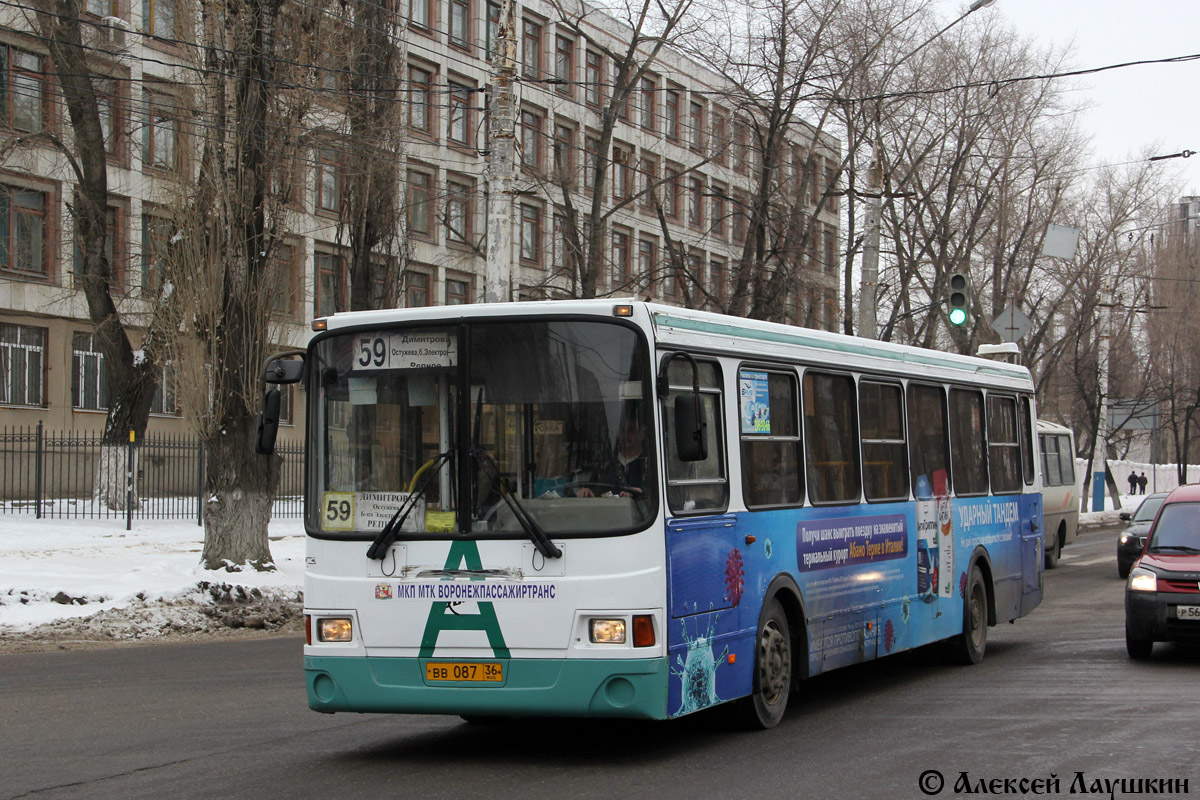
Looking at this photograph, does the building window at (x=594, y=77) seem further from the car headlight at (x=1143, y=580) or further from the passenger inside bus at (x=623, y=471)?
the passenger inside bus at (x=623, y=471)

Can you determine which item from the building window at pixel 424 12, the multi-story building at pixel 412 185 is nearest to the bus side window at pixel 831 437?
the multi-story building at pixel 412 185

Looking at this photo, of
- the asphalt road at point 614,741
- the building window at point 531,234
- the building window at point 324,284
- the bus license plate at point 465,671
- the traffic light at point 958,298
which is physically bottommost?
the asphalt road at point 614,741

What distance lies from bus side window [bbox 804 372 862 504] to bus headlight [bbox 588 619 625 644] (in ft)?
8.50

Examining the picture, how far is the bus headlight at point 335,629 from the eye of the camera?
27.0 ft

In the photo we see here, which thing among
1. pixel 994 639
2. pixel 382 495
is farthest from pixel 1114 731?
pixel 994 639

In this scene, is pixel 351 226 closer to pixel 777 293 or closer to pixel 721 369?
pixel 777 293

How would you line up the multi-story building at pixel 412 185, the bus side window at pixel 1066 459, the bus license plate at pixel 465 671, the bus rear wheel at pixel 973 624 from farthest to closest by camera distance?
the bus side window at pixel 1066 459 < the multi-story building at pixel 412 185 < the bus rear wheel at pixel 973 624 < the bus license plate at pixel 465 671

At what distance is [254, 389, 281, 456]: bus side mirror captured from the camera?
8.28 m

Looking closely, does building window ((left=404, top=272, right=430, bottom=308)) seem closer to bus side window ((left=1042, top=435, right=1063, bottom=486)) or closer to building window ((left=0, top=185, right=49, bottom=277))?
building window ((left=0, top=185, right=49, bottom=277))

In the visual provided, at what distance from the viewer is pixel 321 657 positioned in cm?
828

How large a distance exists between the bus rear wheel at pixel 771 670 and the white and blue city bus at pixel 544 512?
18mm

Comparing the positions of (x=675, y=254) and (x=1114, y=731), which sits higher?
(x=675, y=254)

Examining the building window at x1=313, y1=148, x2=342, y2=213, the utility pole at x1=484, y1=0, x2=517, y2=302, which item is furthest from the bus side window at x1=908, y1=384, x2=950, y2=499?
the building window at x1=313, y1=148, x2=342, y2=213

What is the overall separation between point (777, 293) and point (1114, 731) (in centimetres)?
1910
